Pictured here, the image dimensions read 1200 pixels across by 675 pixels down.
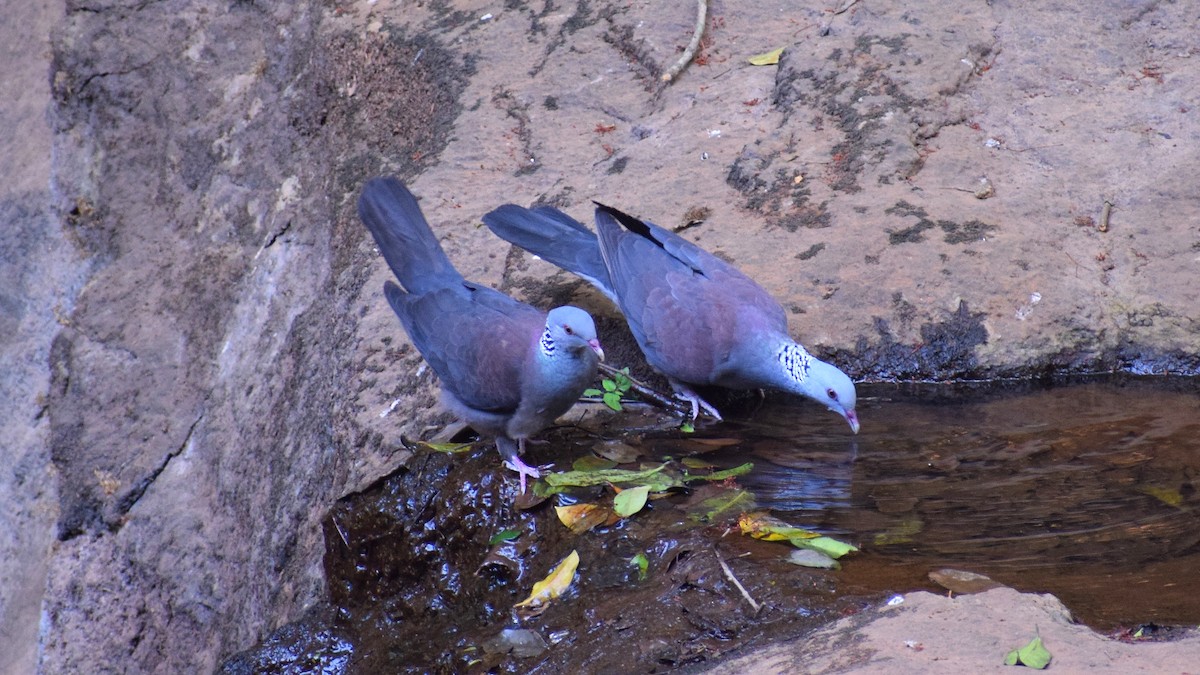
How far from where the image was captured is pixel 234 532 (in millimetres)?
5176

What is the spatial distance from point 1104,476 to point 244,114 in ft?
17.0

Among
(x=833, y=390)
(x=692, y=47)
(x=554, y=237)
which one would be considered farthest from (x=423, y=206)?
(x=833, y=390)

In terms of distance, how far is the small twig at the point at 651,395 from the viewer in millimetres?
4402

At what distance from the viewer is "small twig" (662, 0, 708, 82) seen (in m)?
5.95

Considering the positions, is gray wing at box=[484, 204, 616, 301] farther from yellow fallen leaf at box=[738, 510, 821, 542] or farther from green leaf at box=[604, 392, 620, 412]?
yellow fallen leaf at box=[738, 510, 821, 542]

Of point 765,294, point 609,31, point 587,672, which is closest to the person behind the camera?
point 587,672

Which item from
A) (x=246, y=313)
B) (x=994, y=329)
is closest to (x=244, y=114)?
(x=246, y=313)

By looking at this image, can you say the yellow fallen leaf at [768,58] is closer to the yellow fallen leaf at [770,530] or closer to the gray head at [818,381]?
the gray head at [818,381]

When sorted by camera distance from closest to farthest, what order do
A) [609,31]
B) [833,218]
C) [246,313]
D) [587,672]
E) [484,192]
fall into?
[587,672] → [833,218] → [484,192] → [246,313] → [609,31]

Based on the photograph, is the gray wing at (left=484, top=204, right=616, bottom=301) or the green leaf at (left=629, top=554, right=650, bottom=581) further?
the gray wing at (left=484, top=204, right=616, bottom=301)

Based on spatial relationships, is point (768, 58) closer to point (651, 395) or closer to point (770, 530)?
point (651, 395)

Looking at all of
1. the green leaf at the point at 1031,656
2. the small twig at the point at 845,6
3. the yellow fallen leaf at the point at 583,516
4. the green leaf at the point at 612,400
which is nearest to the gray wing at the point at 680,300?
the green leaf at the point at 612,400

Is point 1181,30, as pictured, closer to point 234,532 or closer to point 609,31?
point 609,31

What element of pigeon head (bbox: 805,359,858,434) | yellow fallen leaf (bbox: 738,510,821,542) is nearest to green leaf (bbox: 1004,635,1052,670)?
yellow fallen leaf (bbox: 738,510,821,542)
